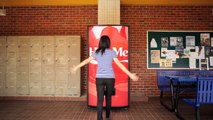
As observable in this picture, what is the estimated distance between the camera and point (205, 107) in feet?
20.4

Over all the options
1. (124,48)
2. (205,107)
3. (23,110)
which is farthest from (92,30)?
(205,107)

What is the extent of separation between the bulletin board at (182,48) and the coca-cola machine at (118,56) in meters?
2.16

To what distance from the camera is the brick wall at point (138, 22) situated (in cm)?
754

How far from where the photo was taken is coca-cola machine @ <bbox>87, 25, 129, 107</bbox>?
18.2ft

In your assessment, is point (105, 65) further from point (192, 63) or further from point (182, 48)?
point (192, 63)

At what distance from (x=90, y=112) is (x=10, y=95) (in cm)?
299

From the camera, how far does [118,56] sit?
220 inches

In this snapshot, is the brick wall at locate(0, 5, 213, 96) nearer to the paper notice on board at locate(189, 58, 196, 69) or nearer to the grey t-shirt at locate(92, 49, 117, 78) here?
the paper notice on board at locate(189, 58, 196, 69)

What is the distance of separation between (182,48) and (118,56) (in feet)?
9.46

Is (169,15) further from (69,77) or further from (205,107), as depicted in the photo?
(69,77)

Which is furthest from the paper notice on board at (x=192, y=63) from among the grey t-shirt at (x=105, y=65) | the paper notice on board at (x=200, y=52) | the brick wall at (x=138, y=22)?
the grey t-shirt at (x=105, y=65)

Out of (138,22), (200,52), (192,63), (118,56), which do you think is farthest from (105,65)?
(200,52)

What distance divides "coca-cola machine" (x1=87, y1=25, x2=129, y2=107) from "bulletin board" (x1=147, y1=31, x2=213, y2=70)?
2.16 metres

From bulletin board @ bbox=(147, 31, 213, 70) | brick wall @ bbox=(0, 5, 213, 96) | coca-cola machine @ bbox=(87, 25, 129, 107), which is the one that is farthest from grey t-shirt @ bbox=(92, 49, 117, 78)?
bulletin board @ bbox=(147, 31, 213, 70)
